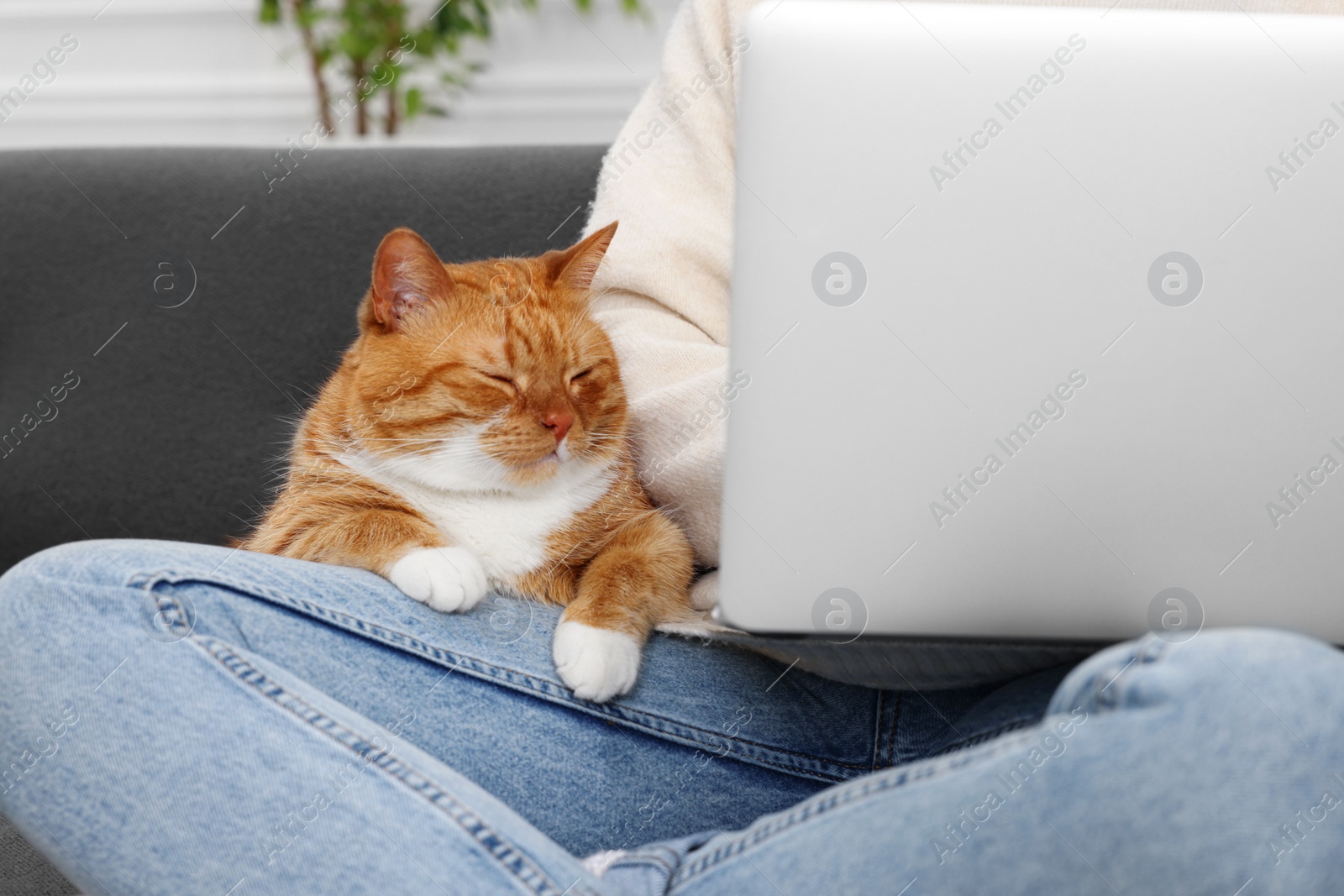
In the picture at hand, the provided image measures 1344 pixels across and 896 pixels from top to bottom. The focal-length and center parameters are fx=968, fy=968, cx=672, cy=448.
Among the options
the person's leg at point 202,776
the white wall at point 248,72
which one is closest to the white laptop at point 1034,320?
the person's leg at point 202,776

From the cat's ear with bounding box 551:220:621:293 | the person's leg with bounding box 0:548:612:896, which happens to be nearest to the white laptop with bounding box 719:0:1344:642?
the person's leg with bounding box 0:548:612:896

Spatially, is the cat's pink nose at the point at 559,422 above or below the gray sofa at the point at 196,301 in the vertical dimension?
above

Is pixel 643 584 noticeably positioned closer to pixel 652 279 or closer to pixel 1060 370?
pixel 652 279

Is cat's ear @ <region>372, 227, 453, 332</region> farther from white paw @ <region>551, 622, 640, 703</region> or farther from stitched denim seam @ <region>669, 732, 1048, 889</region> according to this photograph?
stitched denim seam @ <region>669, 732, 1048, 889</region>

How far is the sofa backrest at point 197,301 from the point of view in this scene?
58.8 inches

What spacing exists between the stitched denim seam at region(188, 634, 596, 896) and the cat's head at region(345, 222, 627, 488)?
344 millimetres

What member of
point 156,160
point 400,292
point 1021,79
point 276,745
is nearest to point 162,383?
point 156,160

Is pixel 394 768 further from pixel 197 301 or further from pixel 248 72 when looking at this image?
pixel 248 72

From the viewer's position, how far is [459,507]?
40.3 inches

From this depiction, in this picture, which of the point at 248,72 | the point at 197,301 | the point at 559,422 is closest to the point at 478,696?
the point at 559,422

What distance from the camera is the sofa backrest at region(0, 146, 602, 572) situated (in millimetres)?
1494

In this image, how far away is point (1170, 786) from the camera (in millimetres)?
513

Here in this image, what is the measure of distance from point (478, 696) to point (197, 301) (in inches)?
39.1

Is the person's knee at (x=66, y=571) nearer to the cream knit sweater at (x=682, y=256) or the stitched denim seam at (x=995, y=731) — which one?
the cream knit sweater at (x=682, y=256)
